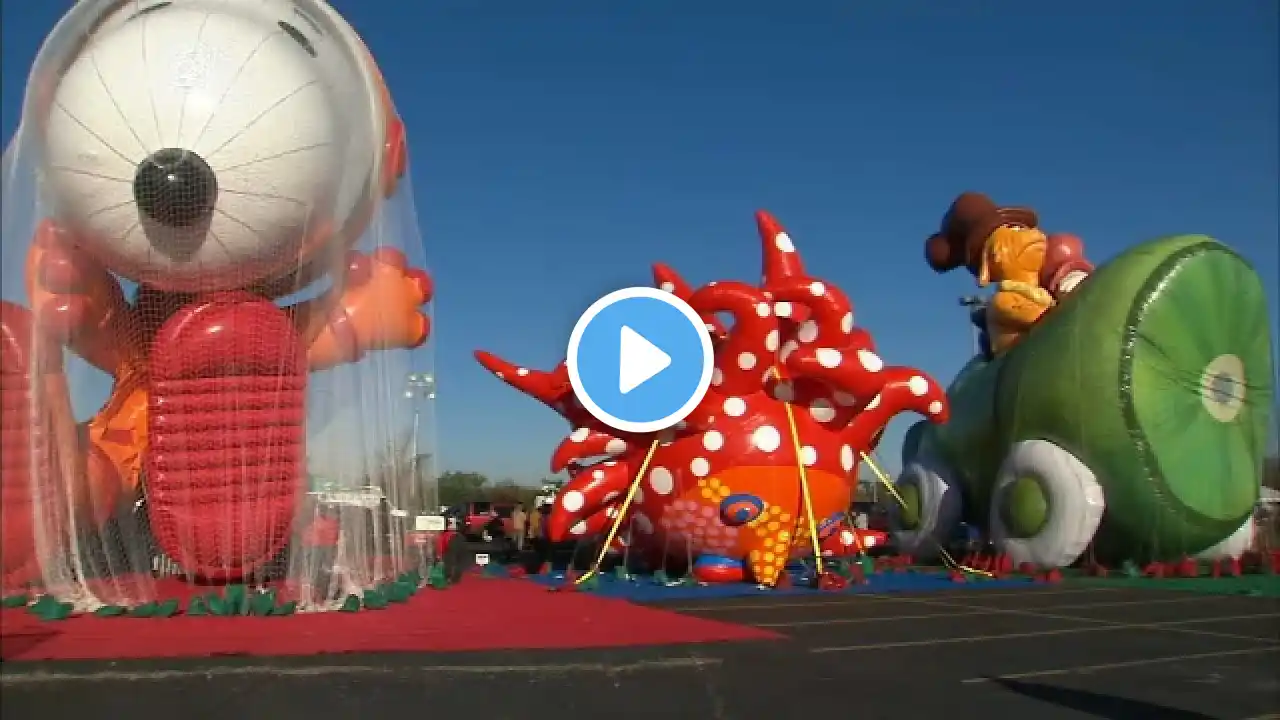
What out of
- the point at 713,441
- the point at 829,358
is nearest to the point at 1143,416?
the point at 829,358

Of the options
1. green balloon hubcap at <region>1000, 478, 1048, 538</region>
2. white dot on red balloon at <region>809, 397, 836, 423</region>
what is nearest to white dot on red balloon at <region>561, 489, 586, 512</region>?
white dot on red balloon at <region>809, 397, 836, 423</region>

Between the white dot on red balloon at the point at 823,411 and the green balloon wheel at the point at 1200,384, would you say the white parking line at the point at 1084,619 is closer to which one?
the white dot on red balloon at the point at 823,411

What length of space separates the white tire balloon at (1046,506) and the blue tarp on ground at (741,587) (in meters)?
0.82

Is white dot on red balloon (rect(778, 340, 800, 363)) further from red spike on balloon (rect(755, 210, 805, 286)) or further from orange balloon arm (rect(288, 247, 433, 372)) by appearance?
orange balloon arm (rect(288, 247, 433, 372))

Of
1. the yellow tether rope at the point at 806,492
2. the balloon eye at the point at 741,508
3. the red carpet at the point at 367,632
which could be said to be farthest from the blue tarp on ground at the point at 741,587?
the red carpet at the point at 367,632

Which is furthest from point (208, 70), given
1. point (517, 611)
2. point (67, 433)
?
point (517, 611)

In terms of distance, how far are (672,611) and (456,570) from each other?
424 centimetres

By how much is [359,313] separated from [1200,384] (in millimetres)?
11699

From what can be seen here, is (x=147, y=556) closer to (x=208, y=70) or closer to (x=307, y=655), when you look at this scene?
(x=307, y=655)

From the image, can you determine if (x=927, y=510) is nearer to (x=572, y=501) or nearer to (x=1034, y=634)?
(x=572, y=501)

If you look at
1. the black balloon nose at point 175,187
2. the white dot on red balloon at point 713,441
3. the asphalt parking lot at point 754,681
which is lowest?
the asphalt parking lot at point 754,681

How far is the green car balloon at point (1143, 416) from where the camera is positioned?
49.6 ft

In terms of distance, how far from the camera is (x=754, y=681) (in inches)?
272

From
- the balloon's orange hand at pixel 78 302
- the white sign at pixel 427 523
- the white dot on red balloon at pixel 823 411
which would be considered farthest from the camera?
the white dot on red balloon at pixel 823 411
